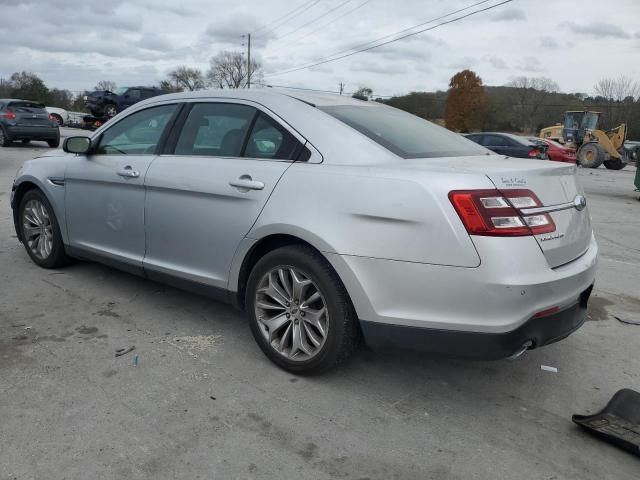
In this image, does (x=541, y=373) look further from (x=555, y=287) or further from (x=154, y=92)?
(x=154, y=92)

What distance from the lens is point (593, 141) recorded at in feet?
84.7

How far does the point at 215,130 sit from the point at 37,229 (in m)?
2.41

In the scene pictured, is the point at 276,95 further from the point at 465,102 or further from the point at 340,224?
the point at 465,102

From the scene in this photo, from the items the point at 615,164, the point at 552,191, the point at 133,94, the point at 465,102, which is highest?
the point at 465,102

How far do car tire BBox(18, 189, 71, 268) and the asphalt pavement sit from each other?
2.00 ft

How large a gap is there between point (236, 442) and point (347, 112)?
79.0 inches

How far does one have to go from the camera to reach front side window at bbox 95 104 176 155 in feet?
13.3

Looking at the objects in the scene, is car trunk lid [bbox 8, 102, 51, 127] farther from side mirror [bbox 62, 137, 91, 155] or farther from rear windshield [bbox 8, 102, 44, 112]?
side mirror [bbox 62, 137, 91, 155]

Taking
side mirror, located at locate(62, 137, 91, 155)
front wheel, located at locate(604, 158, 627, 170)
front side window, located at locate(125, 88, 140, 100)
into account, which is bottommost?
front wheel, located at locate(604, 158, 627, 170)

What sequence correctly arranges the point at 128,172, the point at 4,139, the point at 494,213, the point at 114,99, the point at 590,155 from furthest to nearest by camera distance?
1. the point at 114,99
2. the point at 590,155
3. the point at 4,139
4. the point at 128,172
5. the point at 494,213

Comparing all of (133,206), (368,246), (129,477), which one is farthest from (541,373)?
(133,206)

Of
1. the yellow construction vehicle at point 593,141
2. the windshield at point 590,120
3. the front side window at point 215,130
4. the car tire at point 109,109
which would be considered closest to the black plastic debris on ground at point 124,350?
the front side window at point 215,130

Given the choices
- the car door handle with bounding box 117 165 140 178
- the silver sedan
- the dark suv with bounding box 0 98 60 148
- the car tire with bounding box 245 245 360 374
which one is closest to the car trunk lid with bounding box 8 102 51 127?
the dark suv with bounding box 0 98 60 148

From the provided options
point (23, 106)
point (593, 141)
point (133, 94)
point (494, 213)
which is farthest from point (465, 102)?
point (494, 213)
